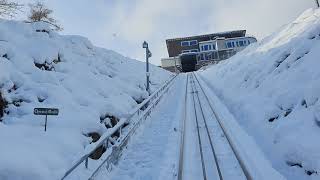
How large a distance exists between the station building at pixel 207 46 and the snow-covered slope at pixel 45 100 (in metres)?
63.9

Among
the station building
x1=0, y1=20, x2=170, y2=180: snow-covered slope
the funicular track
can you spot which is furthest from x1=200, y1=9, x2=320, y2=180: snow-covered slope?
the station building

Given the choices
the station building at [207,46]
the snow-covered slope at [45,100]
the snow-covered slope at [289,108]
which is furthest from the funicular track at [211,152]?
the station building at [207,46]

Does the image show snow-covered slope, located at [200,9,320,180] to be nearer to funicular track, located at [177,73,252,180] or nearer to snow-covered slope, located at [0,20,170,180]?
funicular track, located at [177,73,252,180]

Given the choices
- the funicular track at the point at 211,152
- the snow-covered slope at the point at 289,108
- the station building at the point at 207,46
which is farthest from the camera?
the station building at the point at 207,46

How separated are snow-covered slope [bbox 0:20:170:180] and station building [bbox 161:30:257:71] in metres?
63.9

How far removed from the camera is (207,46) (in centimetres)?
8950

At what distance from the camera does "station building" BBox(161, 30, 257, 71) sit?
86.8 meters

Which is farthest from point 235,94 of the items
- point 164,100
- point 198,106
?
point 164,100

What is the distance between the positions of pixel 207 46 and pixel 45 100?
78.9 meters

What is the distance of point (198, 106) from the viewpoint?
21328mm

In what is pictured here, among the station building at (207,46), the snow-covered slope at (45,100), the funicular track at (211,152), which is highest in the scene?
the station building at (207,46)

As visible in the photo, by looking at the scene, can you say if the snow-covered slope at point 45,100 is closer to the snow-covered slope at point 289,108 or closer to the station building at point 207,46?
the snow-covered slope at point 289,108

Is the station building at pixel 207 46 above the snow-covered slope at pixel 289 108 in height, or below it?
above

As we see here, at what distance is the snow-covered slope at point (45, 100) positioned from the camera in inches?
344
